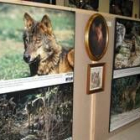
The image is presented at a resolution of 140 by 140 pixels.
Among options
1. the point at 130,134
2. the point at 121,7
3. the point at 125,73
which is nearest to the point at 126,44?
the point at 125,73

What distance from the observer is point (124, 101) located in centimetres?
239

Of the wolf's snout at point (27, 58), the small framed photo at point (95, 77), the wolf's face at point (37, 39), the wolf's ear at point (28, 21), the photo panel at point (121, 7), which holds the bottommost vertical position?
the small framed photo at point (95, 77)

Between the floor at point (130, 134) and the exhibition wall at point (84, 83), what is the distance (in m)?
0.09

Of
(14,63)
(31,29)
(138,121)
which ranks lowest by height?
(138,121)

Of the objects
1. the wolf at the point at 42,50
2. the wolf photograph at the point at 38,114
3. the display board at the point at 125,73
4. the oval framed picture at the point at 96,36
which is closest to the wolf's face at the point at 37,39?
the wolf at the point at 42,50

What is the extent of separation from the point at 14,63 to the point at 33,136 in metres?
0.48

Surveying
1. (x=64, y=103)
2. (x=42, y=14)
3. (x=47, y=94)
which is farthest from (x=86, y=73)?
(x=42, y=14)

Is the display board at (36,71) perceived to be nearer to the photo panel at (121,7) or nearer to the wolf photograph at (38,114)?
the wolf photograph at (38,114)

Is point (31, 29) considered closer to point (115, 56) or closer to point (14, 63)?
point (14, 63)

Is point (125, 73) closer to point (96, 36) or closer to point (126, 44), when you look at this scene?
point (126, 44)

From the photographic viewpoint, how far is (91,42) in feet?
6.07

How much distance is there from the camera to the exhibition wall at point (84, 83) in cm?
168

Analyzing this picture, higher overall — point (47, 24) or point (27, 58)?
point (47, 24)

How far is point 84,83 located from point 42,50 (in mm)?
508
